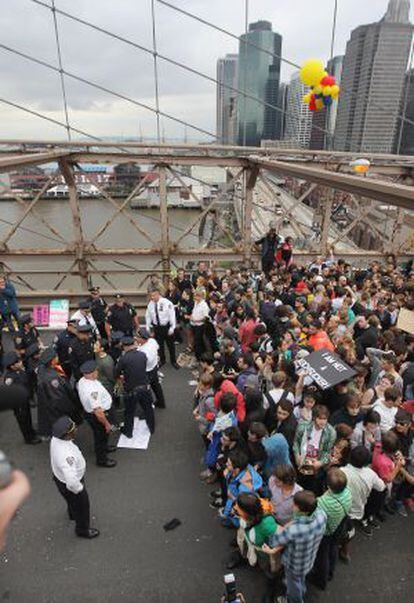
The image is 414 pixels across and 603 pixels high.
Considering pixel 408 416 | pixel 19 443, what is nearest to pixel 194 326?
pixel 19 443

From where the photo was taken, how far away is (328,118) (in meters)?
11.9

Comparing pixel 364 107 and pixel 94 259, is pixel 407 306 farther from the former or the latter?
pixel 364 107

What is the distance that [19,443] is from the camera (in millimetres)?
5148

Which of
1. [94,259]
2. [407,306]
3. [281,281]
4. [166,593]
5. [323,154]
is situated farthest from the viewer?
[94,259]

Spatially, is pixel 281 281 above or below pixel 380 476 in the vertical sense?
above

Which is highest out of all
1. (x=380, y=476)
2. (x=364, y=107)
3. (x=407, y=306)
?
(x=364, y=107)

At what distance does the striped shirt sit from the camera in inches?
118

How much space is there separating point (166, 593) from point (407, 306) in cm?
468

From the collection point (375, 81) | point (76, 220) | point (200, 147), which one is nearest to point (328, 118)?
point (375, 81)

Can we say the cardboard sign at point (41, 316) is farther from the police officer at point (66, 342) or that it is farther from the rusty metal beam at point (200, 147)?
the rusty metal beam at point (200, 147)

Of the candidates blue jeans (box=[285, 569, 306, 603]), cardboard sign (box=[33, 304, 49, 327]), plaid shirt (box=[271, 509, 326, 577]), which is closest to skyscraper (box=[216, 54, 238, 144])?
cardboard sign (box=[33, 304, 49, 327])

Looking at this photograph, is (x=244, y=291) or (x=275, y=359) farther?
(x=244, y=291)

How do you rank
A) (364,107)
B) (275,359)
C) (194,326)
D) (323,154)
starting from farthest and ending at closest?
(364,107), (323,154), (194,326), (275,359)

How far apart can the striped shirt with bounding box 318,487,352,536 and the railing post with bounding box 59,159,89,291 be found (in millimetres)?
7449
